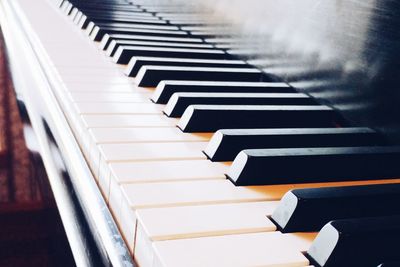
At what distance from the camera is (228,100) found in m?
1.02

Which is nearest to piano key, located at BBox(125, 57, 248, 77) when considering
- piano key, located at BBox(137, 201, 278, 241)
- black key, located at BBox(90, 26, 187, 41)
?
black key, located at BBox(90, 26, 187, 41)

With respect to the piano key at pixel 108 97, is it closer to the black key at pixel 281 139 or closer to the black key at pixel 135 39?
the black key at pixel 281 139

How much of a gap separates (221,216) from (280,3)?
661 mm

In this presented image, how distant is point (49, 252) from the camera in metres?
2.14

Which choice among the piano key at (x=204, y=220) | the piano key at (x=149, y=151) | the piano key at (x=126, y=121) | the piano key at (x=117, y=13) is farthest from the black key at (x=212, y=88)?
the piano key at (x=117, y=13)

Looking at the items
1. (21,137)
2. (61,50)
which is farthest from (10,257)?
(61,50)

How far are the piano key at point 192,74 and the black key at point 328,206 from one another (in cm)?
56

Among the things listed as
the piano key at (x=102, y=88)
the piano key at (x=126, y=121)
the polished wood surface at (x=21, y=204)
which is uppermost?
the piano key at (x=126, y=121)

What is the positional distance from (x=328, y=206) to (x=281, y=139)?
206 mm

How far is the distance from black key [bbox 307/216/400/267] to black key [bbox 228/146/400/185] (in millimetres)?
170

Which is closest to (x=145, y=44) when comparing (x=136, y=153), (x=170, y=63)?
(x=170, y=63)

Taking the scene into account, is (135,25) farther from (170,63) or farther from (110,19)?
(170,63)

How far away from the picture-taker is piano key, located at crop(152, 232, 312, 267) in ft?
1.77

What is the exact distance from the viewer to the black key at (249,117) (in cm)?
92
